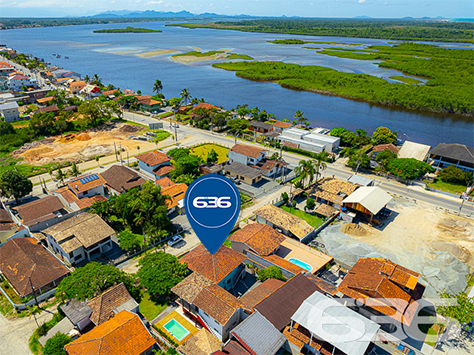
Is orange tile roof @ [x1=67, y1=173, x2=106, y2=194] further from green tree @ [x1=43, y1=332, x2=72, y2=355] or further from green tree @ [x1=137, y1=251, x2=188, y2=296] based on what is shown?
green tree @ [x1=43, y1=332, x2=72, y2=355]

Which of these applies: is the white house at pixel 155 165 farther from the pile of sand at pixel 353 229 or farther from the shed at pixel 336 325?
the shed at pixel 336 325

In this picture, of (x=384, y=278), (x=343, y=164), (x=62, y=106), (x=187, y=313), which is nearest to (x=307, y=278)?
(x=384, y=278)

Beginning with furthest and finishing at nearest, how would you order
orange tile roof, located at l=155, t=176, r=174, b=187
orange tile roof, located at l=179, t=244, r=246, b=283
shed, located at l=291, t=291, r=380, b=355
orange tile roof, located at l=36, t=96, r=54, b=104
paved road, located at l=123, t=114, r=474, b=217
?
1. orange tile roof, located at l=36, t=96, r=54, b=104
2. orange tile roof, located at l=155, t=176, r=174, b=187
3. paved road, located at l=123, t=114, r=474, b=217
4. orange tile roof, located at l=179, t=244, r=246, b=283
5. shed, located at l=291, t=291, r=380, b=355

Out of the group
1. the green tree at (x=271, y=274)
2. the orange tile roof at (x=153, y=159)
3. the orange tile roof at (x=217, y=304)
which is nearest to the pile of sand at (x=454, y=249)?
the green tree at (x=271, y=274)

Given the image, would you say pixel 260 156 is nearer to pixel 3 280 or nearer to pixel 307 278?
pixel 307 278

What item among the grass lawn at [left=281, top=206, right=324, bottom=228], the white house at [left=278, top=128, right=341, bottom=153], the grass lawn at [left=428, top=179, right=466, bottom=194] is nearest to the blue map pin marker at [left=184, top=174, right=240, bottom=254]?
the grass lawn at [left=281, top=206, right=324, bottom=228]

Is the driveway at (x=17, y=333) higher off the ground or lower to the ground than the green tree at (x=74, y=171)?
lower
